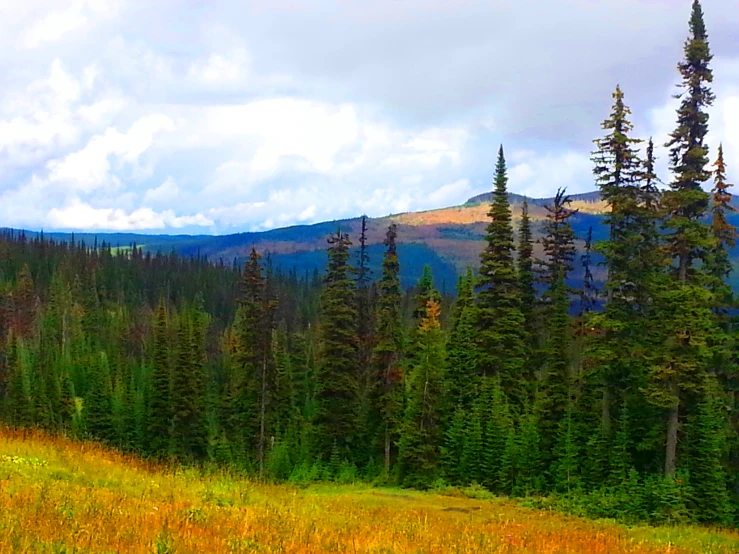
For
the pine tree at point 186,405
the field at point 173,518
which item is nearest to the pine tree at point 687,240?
the field at point 173,518

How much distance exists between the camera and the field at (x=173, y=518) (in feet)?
27.3

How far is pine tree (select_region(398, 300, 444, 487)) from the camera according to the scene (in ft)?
Result: 136

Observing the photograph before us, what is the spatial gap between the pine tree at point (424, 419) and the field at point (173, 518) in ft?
80.7

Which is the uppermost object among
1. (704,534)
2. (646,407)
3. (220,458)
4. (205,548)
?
(205,548)

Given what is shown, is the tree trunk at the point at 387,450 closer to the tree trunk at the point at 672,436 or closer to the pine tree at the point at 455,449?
the pine tree at the point at 455,449

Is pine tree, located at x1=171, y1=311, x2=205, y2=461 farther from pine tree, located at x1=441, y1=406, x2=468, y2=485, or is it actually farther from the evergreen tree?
the evergreen tree

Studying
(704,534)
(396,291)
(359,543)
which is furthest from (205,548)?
(396,291)

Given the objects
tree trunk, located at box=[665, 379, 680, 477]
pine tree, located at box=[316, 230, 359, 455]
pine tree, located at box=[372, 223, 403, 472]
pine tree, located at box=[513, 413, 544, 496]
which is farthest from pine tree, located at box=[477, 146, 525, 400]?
tree trunk, located at box=[665, 379, 680, 477]

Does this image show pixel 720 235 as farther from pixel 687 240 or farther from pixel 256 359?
pixel 256 359

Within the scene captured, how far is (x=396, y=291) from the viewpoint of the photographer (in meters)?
47.5

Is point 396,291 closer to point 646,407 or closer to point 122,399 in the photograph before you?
point 646,407

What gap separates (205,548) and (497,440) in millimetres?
31197

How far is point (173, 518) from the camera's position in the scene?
392 inches

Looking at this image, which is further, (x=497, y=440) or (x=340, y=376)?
(x=340, y=376)
